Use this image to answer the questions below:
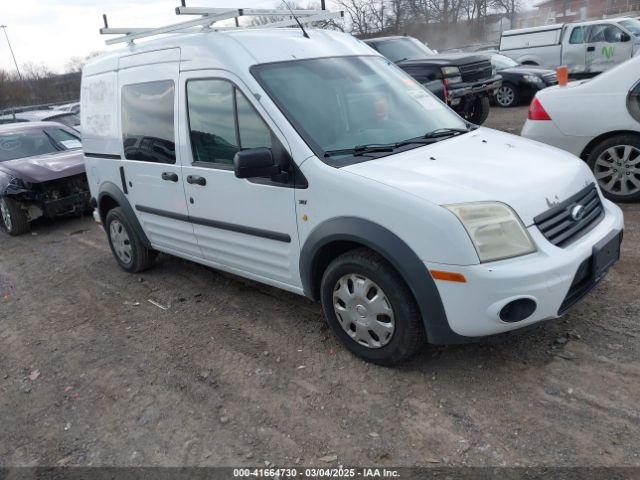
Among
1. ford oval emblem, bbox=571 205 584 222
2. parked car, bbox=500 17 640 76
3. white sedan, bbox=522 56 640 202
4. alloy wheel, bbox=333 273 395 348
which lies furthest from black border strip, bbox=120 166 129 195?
parked car, bbox=500 17 640 76

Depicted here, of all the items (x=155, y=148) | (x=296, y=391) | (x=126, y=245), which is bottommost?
(x=296, y=391)

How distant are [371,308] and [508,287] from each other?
0.83 meters

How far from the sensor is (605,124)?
539 centimetres

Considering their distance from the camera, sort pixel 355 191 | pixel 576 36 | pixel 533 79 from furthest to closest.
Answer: pixel 576 36 → pixel 533 79 → pixel 355 191

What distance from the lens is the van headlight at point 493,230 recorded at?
9.14ft

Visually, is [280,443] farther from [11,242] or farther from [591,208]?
[11,242]

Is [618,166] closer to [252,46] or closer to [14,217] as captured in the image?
[252,46]

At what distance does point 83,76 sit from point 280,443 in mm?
4509

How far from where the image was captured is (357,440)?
2.81 meters

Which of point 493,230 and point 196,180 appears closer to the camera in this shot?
point 493,230

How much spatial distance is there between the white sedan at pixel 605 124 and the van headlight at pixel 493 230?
10.6 feet

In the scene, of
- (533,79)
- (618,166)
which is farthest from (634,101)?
(533,79)

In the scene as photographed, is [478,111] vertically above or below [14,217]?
above

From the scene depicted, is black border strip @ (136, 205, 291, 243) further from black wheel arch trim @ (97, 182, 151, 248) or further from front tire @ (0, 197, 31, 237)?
front tire @ (0, 197, 31, 237)
